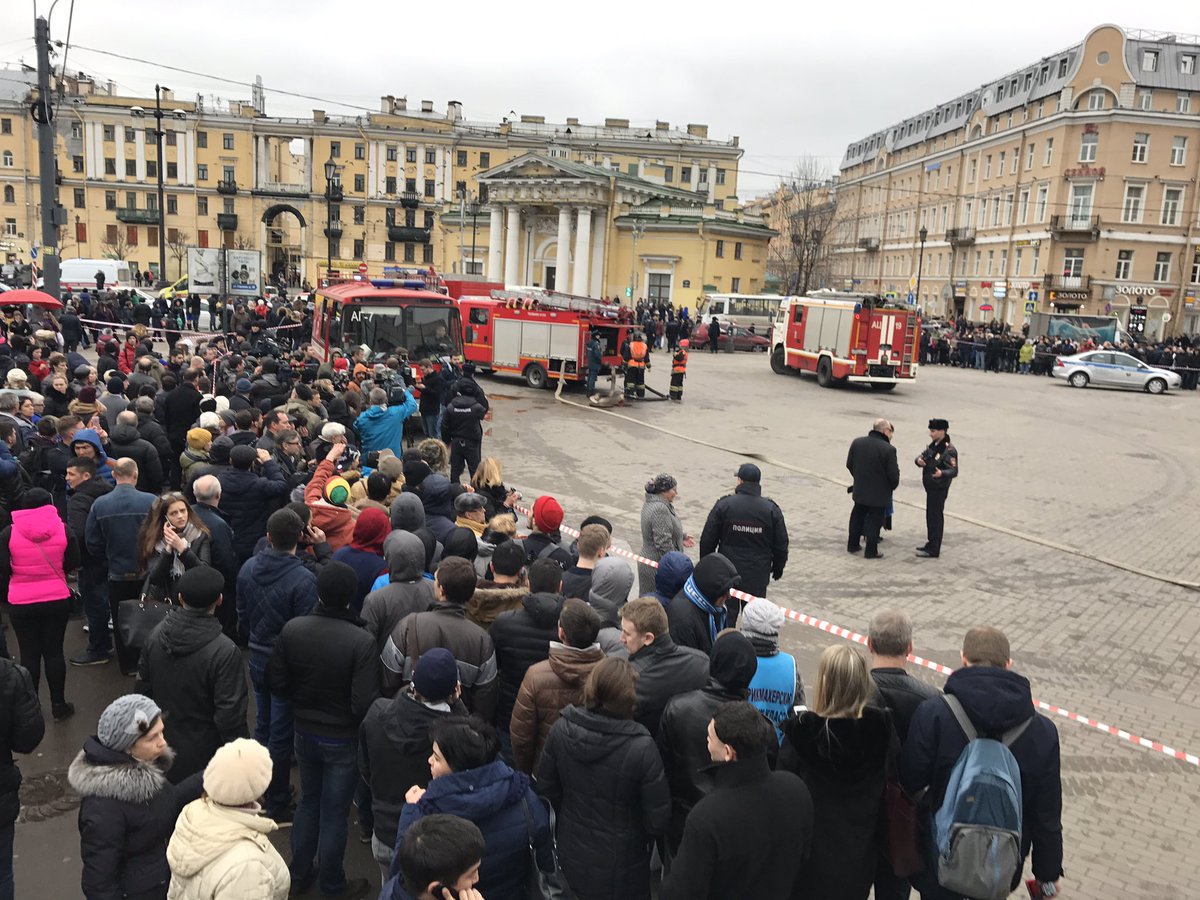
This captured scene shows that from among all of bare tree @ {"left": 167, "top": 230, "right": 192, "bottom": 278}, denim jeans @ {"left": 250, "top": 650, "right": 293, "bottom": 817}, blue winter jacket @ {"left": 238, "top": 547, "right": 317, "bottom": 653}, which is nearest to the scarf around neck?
blue winter jacket @ {"left": 238, "top": 547, "right": 317, "bottom": 653}

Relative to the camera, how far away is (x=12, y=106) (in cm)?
7962

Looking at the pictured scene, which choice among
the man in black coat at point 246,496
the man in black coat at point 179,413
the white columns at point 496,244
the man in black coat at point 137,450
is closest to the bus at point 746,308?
the white columns at point 496,244

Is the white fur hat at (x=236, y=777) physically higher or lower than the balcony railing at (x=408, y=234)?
lower

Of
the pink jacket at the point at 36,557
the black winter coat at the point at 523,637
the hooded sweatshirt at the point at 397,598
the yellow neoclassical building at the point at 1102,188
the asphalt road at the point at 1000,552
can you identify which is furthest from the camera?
the yellow neoclassical building at the point at 1102,188

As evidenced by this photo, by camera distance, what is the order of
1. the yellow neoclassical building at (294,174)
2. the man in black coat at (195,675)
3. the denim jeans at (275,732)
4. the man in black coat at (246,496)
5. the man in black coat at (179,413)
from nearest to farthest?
the man in black coat at (195,675), the denim jeans at (275,732), the man in black coat at (246,496), the man in black coat at (179,413), the yellow neoclassical building at (294,174)

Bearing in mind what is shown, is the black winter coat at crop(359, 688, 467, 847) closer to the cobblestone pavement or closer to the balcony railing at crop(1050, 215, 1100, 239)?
the cobblestone pavement

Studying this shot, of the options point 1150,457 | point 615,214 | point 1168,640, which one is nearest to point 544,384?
point 1150,457

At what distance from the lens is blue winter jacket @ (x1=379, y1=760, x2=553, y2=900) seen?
339 cm

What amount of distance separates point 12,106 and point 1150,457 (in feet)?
304

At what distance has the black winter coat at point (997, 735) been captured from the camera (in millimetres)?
3846

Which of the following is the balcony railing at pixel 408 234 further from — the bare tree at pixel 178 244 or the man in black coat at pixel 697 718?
the man in black coat at pixel 697 718

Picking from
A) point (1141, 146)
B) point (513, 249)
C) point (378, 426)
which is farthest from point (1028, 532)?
point (513, 249)

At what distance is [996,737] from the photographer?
3.84 m

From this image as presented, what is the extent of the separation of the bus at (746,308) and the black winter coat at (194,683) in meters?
43.6
